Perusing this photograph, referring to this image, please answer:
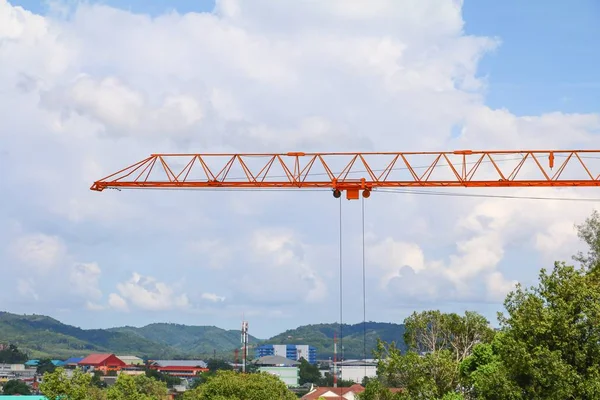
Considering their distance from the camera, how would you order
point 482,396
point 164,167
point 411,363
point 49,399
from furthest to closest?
point 164,167, point 411,363, point 49,399, point 482,396

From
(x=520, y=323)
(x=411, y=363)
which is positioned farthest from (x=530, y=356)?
(x=411, y=363)

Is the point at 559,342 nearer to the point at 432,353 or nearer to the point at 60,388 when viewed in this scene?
the point at 432,353

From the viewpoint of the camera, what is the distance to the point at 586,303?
178ft

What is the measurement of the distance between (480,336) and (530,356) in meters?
32.5

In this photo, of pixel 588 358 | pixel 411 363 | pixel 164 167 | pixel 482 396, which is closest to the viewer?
pixel 588 358

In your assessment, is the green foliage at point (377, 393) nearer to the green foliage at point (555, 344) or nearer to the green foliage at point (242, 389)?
the green foliage at point (242, 389)

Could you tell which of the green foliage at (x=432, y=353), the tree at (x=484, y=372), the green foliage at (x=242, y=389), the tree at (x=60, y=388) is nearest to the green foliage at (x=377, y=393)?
the green foliage at (x=432, y=353)

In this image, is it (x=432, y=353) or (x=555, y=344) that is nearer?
(x=555, y=344)

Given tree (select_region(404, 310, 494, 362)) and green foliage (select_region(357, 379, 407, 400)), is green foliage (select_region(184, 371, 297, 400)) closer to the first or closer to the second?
green foliage (select_region(357, 379, 407, 400))

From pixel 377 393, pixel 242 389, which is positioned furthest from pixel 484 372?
pixel 242 389

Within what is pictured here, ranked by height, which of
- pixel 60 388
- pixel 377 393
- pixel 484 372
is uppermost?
pixel 484 372

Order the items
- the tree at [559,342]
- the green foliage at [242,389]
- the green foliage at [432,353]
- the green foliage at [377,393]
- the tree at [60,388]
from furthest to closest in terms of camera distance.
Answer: the green foliage at [377,393] < the green foliage at [242,389] < the green foliage at [432,353] < the tree at [60,388] < the tree at [559,342]

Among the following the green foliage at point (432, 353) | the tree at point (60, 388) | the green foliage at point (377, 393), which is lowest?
the tree at point (60, 388)

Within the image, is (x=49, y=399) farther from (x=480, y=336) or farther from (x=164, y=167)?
(x=480, y=336)
